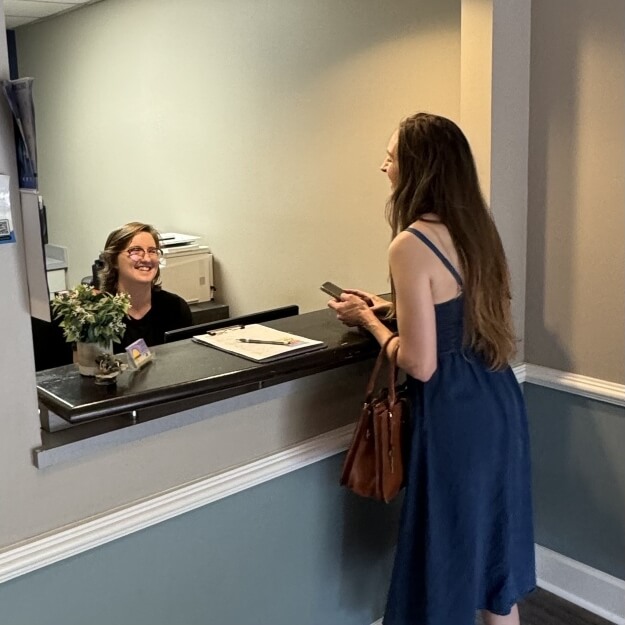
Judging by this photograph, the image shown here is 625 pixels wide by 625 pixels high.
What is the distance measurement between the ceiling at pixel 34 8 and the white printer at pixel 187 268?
1520mm

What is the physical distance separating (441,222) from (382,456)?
571 millimetres

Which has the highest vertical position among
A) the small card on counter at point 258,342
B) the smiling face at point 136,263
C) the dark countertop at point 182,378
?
the smiling face at point 136,263

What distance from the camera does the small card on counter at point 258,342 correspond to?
187cm

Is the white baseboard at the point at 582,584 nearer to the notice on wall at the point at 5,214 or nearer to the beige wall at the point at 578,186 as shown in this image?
the beige wall at the point at 578,186

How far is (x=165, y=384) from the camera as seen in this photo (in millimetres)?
1641

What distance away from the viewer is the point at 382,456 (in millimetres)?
1880

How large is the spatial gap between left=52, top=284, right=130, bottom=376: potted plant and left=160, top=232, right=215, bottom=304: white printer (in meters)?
2.05

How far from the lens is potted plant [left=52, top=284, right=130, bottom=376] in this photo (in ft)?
5.24

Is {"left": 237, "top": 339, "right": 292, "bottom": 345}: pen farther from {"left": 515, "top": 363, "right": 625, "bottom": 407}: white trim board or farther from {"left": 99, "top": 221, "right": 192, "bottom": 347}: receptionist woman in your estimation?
{"left": 515, "top": 363, "right": 625, "bottom": 407}: white trim board

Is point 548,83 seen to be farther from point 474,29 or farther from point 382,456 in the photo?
point 382,456

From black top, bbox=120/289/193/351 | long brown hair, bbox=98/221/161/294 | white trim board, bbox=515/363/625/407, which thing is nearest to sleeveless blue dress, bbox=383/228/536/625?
white trim board, bbox=515/363/625/407

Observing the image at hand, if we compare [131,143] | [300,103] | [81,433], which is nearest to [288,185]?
[300,103]

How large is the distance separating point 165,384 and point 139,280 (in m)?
1.20

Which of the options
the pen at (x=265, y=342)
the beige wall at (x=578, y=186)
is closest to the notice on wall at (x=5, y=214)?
the pen at (x=265, y=342)
